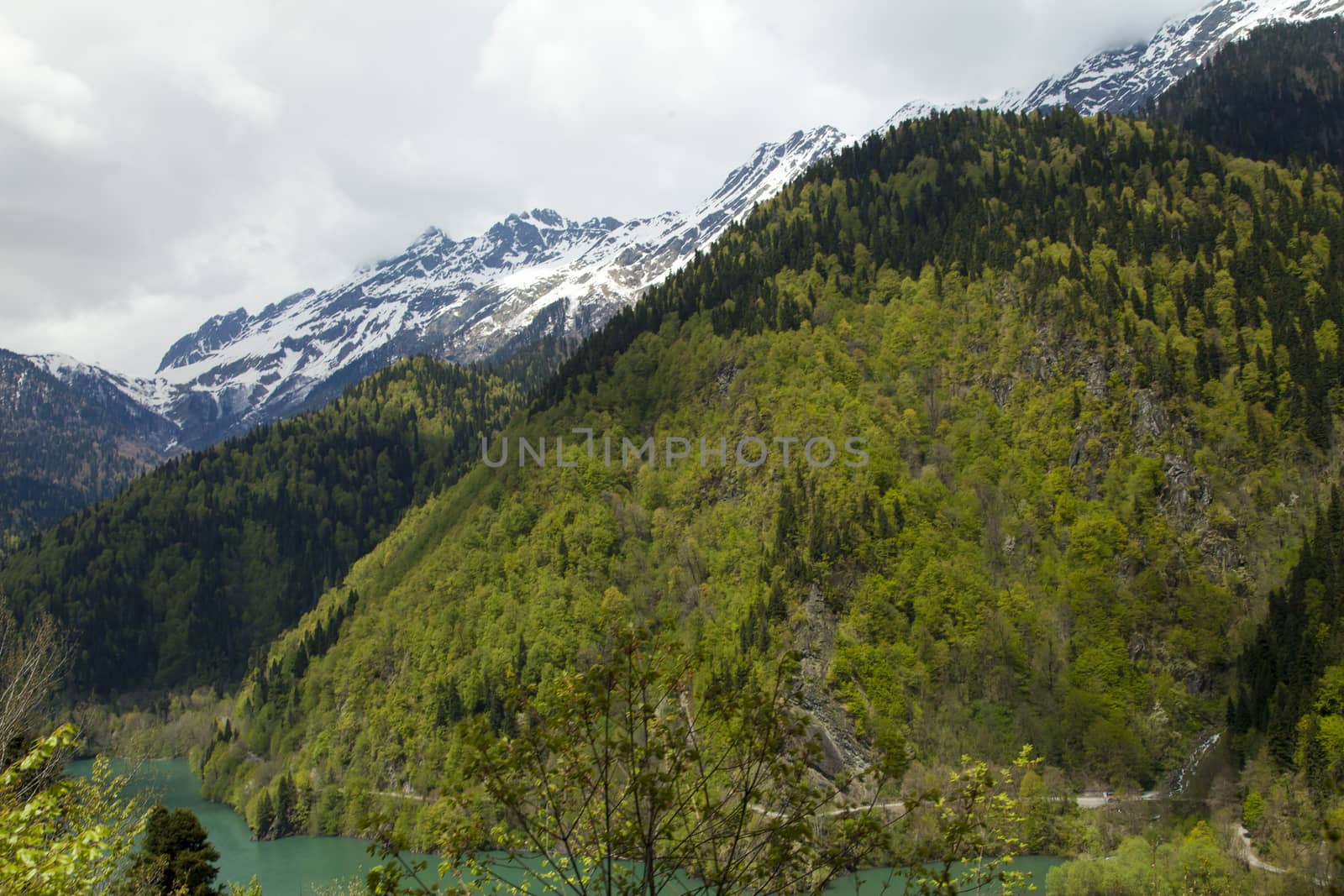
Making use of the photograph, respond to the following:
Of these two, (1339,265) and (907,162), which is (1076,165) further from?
(1339,265)

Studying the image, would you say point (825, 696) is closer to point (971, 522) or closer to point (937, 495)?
point (971, 522)

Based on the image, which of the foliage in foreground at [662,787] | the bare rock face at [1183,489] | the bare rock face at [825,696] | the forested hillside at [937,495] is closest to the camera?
the foliage in foreground at [662,787]

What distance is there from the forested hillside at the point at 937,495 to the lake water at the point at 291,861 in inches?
153

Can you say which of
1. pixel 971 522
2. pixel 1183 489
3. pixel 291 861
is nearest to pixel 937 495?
pixel 971 522

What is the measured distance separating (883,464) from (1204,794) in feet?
147

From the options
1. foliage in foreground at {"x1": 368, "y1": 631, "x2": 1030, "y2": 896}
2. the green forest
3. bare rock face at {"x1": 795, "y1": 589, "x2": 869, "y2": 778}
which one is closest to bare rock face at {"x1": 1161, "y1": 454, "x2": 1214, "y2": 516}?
the green forest

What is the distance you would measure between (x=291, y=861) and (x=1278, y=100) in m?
214

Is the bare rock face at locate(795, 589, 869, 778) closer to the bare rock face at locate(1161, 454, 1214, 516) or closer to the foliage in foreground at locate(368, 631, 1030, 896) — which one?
the bare rock face at locate(1161, 454, 1214, 516)

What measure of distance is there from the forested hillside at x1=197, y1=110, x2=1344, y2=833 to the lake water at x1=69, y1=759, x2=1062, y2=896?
388 centimetres

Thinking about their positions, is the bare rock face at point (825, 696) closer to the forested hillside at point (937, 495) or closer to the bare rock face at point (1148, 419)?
the forested hillside at point (937, 495)

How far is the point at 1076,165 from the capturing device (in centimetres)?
14100

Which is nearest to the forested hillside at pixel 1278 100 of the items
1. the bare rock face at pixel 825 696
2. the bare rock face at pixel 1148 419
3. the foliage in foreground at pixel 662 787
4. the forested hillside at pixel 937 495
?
the forested hillside at pixel 937 495

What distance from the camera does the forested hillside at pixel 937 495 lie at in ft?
300

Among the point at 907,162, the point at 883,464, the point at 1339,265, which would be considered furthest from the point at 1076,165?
the point at 883,464
